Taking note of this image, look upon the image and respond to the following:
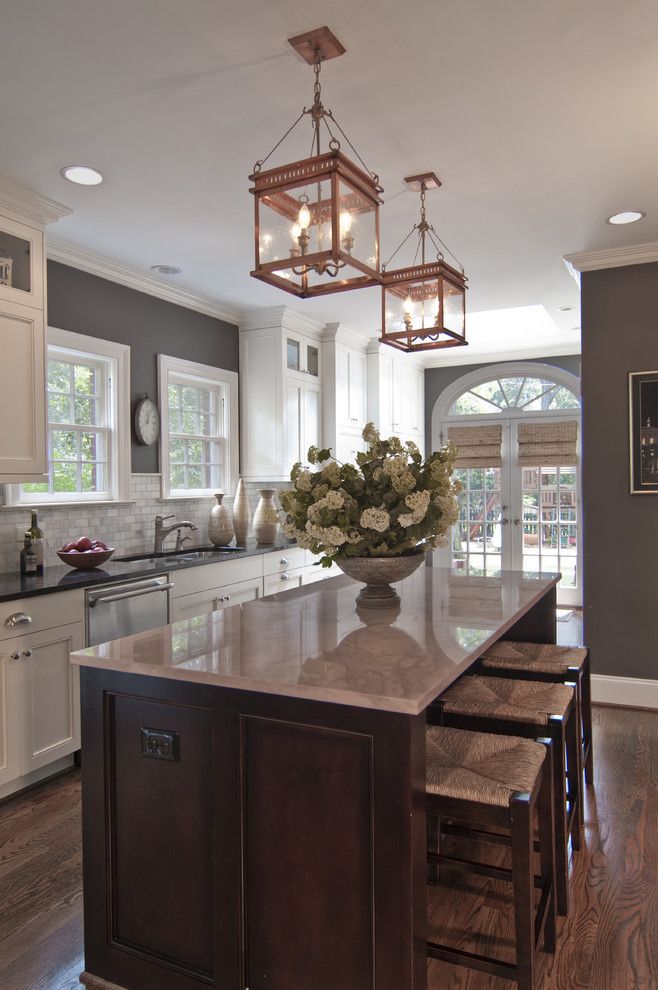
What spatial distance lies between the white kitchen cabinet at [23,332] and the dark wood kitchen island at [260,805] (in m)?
1.73

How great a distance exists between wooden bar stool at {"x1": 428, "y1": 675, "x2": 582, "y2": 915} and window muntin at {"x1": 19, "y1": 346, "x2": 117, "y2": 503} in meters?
2.68

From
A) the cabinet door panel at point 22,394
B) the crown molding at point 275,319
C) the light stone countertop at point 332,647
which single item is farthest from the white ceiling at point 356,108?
the light stone countertop at point 332,647

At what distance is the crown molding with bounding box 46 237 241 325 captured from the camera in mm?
4020

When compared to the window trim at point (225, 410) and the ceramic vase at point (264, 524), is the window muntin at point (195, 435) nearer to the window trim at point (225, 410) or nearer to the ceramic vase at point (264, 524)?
the window trim at point (225, 410)

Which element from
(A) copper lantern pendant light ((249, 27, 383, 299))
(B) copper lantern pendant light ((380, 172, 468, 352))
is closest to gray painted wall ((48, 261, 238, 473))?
(B) copper lantern pendant light ((380, 172, 468, 352))

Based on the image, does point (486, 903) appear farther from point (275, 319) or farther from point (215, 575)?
point (275, 319)

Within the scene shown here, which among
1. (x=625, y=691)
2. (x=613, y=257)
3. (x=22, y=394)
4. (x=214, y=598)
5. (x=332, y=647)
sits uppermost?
(x=613, y=257)

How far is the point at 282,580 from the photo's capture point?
16.7 feet

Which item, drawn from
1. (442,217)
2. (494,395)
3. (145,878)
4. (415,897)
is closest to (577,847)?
(415,897)

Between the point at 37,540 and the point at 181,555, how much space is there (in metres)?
1.28

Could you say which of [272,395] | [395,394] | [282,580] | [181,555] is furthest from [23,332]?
[395,394]

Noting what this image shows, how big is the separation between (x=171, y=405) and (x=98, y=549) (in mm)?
1586

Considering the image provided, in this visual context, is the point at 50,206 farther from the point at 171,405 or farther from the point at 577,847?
the point at 577,847

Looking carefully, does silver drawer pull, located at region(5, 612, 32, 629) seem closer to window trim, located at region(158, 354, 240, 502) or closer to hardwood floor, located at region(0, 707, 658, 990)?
hardwood floor, located at region(0, 707, 658, 990)
